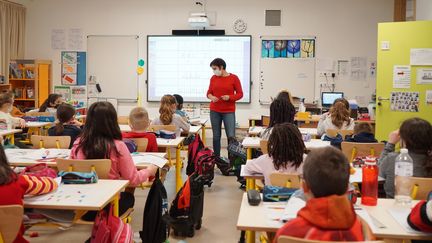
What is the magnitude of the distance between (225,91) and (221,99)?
0.65ft

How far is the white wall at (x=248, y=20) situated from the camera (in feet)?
30.1

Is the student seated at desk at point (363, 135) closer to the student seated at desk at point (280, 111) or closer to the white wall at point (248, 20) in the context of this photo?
the student seated at desk at point (280, 111)

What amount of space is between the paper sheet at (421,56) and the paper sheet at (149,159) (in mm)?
4542

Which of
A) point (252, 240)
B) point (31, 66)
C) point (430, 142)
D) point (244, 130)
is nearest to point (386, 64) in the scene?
point (244, 130)

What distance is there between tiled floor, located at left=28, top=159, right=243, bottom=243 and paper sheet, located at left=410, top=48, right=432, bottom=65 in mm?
3140

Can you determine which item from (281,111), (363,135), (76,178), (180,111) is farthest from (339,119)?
(76,178)

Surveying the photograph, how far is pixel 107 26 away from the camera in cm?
974

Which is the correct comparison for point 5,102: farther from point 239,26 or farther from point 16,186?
point 239,26

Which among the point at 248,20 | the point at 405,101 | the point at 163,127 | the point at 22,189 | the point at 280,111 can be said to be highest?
the point at 248,20

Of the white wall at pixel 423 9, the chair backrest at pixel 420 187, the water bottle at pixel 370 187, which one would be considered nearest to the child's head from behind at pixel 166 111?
the water bottle at pixel 370 187

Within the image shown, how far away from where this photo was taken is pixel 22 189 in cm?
234

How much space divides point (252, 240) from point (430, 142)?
1.31 metres

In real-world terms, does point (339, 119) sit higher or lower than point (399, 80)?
lower

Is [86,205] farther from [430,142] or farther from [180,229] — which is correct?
[430,142]
